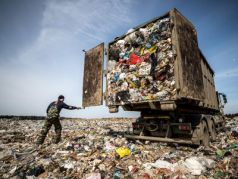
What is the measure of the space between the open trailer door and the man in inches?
29.8

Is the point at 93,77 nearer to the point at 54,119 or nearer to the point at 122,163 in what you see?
the point at 54,119

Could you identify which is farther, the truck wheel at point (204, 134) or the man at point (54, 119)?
the man at point (54, 119)

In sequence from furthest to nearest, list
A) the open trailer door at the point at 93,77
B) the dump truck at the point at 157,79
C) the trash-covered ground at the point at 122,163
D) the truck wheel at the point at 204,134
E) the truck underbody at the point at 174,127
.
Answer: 1. the open trailer door at the point at 93,77
2. the truck wheel at the point at 204,134
3. the truck underbody at the point at 174,127
4. the dump truck at the point at 157,79
5. the trash-covered ground at the point at 122,163

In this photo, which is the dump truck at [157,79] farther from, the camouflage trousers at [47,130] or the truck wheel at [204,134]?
the camouflage trousers at [47,130]

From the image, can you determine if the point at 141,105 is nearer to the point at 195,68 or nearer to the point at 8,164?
the point at 195,68

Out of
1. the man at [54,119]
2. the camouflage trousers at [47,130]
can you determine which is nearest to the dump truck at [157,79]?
the man at [54,119]

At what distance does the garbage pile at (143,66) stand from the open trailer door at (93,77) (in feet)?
1.16

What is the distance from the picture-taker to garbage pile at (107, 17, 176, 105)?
401cm

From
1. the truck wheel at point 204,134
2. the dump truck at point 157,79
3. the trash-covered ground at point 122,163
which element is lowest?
the trash-covered ground at point 122,163

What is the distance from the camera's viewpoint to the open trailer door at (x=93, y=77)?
5477 millimetres

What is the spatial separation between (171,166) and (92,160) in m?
1.65

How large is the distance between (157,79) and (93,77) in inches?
93.1

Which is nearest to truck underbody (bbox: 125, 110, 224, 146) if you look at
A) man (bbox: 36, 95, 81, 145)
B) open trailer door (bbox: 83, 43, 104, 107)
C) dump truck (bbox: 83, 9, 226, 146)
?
dump truck (bbox: 83, 9, 226, 146)

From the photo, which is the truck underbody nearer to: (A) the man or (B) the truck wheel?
(B) the truck wheel
